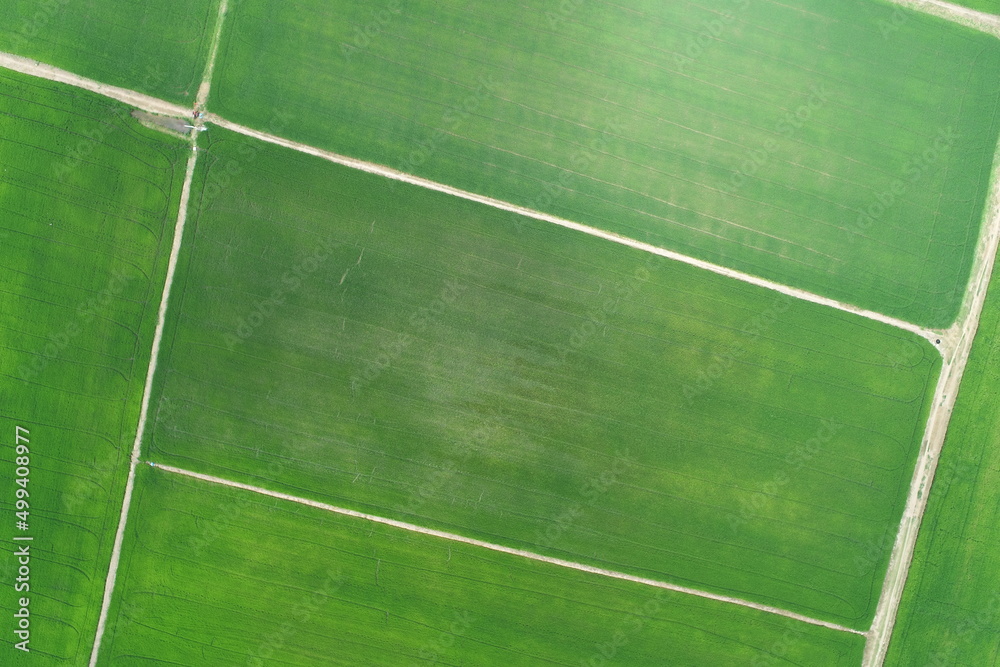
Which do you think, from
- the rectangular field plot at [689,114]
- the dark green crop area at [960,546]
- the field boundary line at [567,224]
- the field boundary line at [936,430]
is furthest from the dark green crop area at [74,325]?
the dark green crop area at [960,546]

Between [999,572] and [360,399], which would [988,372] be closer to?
[999,572]

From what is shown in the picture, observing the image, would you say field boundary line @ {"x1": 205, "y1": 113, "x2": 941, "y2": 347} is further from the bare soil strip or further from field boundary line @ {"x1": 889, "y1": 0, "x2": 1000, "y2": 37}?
field boundary line @ {"x1": 889, "y1": 0, "x2": 1000, "y2": 37}

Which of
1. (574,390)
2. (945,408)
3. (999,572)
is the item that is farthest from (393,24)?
(999,572)

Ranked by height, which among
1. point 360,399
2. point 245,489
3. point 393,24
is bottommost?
point 245,489

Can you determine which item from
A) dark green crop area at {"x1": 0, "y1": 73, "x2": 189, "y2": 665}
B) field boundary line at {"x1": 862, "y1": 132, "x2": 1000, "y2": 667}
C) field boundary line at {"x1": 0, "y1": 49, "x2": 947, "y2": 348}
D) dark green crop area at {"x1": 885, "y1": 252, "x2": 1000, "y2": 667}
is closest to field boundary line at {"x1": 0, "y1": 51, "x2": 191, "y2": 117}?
field boundary line at {"x1": 0, "y1": 49, "x2": 947, "y2": 348}

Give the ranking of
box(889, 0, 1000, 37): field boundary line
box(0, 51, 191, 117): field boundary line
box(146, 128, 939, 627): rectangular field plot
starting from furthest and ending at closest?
1. box(889, 0, 1000, 37): field boundary line
2. box(146, 128, 939, 627): rectangular field plot
3. box(0, 51, 191, 117): field boundary line

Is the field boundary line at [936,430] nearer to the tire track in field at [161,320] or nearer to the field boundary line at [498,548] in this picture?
the field boundary line at [498,548]
